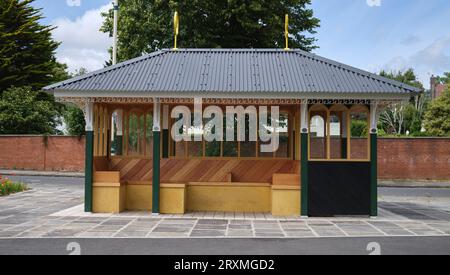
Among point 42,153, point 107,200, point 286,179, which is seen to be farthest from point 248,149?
point 42,153

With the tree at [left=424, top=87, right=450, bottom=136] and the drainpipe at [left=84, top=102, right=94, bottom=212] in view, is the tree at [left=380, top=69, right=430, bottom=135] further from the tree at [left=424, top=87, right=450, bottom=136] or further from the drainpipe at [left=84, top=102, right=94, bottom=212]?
the drainpipe at [left=84, top=102, right=94, bottom=212]

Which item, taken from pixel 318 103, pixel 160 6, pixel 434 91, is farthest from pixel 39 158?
pixel 434 91

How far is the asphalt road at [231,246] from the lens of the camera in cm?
894

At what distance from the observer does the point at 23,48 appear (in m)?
38.5

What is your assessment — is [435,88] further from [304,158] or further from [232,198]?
[232,198]

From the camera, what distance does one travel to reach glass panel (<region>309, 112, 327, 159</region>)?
14.0 metres

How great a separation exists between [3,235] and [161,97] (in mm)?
5172

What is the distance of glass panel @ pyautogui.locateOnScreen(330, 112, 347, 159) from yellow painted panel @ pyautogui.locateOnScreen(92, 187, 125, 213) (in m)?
6.24

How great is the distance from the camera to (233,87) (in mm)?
13273

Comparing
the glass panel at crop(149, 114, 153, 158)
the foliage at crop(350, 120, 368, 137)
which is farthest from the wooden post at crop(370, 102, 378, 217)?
the foliage at crop(350, 120, 368, 137)

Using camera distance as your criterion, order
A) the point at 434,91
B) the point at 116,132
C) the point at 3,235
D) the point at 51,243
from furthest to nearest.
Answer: the point at 434,91, the point at 116,132, the point at 3,235, the point at 51,243

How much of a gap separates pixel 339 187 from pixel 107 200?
20.9 feet

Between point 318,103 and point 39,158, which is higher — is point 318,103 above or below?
above

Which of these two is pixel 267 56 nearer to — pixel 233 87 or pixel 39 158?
pixel 233 87
